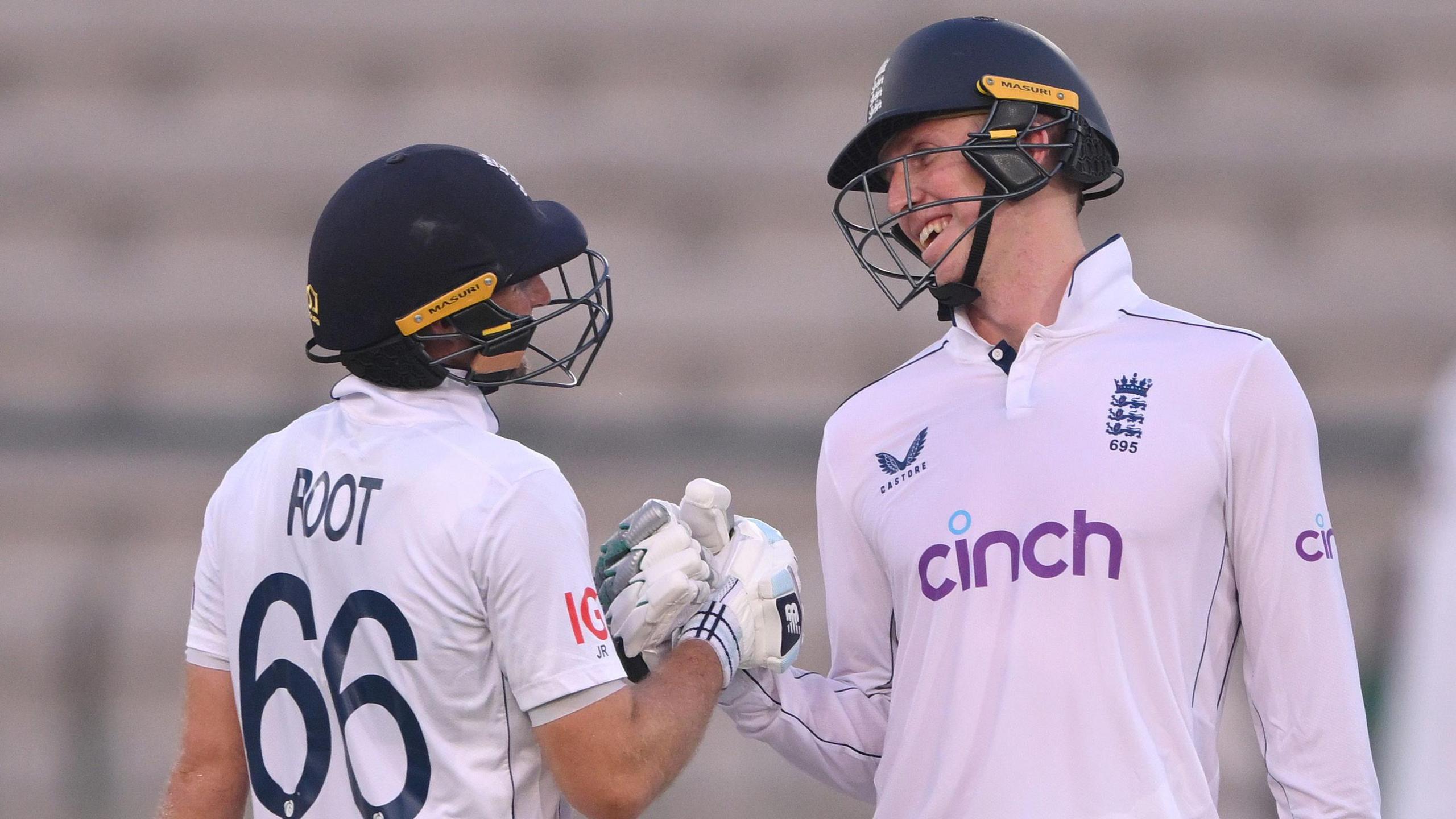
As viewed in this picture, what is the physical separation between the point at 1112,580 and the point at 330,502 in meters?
0.77

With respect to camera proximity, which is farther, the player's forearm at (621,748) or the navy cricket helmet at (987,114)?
the navy cricket helmet at (987,114)

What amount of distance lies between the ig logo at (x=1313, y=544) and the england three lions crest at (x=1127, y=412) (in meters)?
0.17

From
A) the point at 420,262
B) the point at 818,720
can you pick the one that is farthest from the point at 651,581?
the point at 420,262

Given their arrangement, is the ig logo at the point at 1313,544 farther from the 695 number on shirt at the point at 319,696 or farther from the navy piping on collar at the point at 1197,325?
the 695 number on shirt at the point at 319,696

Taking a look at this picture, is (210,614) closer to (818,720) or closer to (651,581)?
(651,581)

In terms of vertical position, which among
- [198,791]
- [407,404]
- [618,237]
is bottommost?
[198,791]

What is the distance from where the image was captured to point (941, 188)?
5.24 feet

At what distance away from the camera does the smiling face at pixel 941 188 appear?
1584 mm

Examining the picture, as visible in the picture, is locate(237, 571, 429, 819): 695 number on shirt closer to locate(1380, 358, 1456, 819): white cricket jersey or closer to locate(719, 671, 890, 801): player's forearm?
locate(719, 671, 890, 801): player's forearm

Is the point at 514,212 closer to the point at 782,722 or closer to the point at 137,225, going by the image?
the point at 782,722

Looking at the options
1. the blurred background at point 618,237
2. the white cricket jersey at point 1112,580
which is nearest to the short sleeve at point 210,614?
the white cricket jersey at point 1112,580

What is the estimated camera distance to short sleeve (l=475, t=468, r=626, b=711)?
135 centimetres

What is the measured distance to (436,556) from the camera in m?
1.36

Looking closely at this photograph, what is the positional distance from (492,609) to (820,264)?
6.57ft
